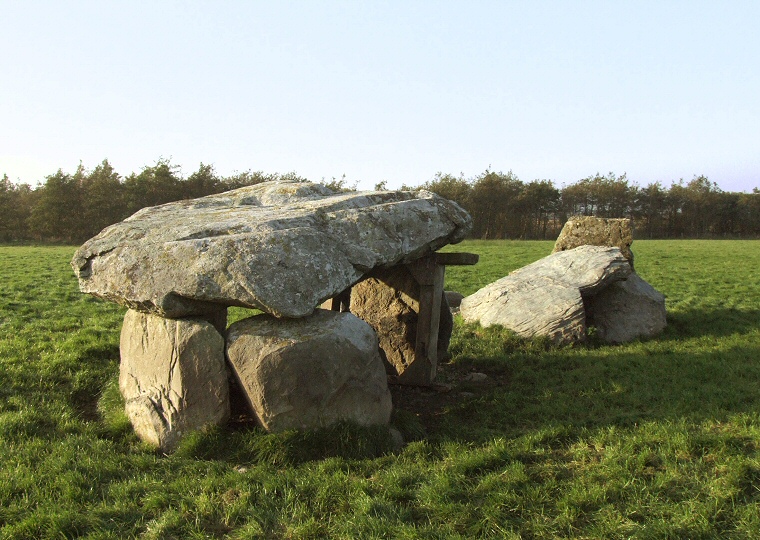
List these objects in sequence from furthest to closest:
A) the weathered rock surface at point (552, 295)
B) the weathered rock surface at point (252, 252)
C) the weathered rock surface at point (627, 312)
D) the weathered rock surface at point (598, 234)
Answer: the weathered rock surface at point (598, 234)
the weathered rock surface at point (627, 312)
the weathered rock surface at point (552, 295)
the weathered rock surface at point (252, 252)

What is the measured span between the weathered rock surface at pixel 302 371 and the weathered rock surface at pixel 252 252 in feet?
1.09

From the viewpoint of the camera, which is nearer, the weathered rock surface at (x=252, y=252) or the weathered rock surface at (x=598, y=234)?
the weathered rock surface at (x=252, y=252)

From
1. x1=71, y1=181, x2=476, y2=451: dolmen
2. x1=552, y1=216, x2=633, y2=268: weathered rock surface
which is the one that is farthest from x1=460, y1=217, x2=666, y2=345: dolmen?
x1=71, y1=181, x2=476, y2=451: dolmen

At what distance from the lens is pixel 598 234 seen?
529 inches

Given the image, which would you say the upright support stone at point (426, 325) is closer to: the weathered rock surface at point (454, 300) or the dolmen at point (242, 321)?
the dolmen at point (242, 321)

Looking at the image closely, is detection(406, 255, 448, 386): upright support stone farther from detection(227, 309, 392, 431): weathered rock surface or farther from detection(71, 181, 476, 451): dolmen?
detection(227, 309, 392, 431): weathered rock surface

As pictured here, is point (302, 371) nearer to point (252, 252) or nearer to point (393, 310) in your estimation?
point (252, 252)

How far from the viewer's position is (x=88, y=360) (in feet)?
27.6

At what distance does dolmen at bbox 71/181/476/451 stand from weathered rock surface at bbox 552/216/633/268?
779 centimetres

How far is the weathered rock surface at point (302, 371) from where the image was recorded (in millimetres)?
5828

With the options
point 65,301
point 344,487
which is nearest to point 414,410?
point 344,487

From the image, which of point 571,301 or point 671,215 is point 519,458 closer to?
point 571,301

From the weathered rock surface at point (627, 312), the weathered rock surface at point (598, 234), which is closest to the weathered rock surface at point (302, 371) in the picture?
the weathered rock surface at point (627, 312)

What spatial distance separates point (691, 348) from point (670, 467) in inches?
231
